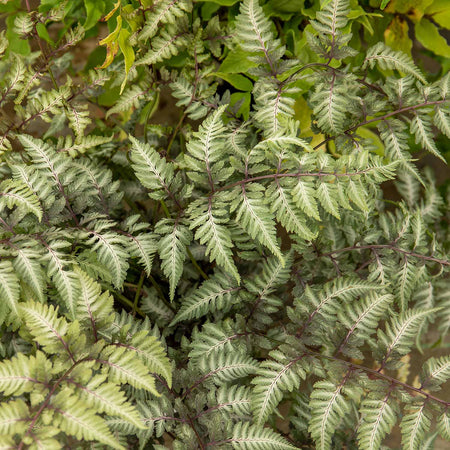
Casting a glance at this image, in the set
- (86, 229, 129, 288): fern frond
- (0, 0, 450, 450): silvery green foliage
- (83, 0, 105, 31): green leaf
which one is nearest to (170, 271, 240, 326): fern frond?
(0, 0, 450, 450): silvery green foliage

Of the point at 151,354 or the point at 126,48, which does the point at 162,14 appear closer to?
the point at 126,48

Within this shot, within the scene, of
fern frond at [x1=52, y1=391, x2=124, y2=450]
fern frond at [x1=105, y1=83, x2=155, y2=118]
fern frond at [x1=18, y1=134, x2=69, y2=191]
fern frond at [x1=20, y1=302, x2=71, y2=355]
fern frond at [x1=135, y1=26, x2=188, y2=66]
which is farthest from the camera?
fern frond at [x1=105, y1=83, x2=155, y2=118]

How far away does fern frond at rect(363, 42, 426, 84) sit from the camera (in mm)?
1275

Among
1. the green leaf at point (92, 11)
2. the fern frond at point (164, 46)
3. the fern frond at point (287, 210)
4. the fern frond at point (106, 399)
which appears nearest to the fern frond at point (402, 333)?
the fern frond at point (287, 210)

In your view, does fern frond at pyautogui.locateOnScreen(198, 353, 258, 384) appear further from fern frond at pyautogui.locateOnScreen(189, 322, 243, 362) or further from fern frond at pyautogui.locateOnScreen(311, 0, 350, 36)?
fern frond at pyautogui.locateOnScreen(311, 0, 350, 36)

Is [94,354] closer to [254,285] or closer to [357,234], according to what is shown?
[254,285]

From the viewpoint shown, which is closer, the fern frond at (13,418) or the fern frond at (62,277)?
the fern frond at (13,418)

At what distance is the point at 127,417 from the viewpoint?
0.92 meters

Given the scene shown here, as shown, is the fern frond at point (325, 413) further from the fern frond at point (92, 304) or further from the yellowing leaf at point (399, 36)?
the yellowing leaf at point (399, 36)

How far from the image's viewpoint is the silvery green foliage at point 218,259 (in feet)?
3.47

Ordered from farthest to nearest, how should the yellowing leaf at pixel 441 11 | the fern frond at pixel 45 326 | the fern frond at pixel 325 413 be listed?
the yellowing leaf at pixel 441 11 < the fern frond at pixel 325 413 < the fern frond at pixel 45 326

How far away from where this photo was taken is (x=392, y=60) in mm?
1286

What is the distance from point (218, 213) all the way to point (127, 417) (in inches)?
20.6

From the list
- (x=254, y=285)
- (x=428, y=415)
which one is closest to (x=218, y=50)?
(x=254, y=285)
